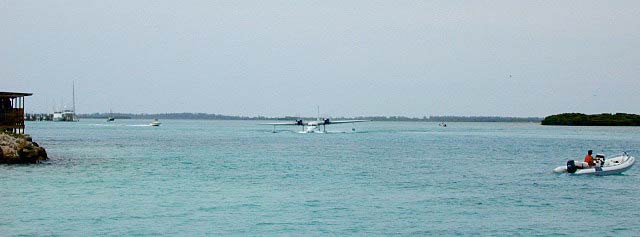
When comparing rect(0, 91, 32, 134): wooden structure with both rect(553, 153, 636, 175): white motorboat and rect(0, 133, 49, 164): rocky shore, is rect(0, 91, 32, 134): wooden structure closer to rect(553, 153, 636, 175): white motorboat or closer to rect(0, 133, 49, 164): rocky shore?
rect(0, 133, 49, 164): rocky shore

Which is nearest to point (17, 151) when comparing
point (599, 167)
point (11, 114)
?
point (11, 114)

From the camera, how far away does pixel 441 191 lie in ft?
107

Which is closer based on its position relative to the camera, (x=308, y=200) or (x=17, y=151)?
(x=308, y=200)

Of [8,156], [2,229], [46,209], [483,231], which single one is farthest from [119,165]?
[483,231]

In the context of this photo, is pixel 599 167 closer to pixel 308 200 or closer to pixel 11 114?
pixel 308 200

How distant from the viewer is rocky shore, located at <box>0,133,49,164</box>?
43.0 metres

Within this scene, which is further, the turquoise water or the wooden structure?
the wooden structure

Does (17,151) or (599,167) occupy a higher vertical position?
(17,151)

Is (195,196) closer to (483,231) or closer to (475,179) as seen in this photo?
(483,231)

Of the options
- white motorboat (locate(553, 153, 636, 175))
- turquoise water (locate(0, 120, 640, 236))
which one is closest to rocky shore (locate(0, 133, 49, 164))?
turquoise water (locate(0, 120, 640, 236))

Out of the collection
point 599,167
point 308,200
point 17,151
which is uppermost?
point 17,151

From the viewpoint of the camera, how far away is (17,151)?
143ft

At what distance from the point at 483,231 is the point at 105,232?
37.8ft

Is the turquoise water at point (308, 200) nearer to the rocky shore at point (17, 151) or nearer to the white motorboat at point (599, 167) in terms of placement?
the white motorboat at point (599, 167)
